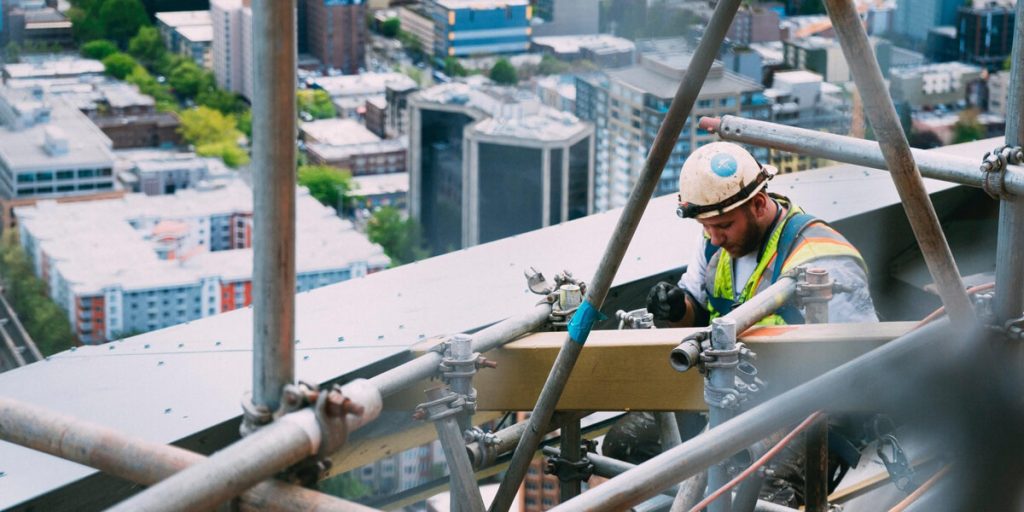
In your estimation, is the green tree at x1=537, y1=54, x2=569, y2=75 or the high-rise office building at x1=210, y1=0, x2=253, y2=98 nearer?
the green tree at x1=537, y1=54, x2=569, y2=75

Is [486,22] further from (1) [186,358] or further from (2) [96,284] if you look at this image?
(1) [186,358]

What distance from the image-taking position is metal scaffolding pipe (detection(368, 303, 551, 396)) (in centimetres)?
173

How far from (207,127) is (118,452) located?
29.5 meters

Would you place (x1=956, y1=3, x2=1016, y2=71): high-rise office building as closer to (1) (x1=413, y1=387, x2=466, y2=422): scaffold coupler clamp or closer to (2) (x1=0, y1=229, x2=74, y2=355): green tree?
(2) (x1=0, y1=229, x2=74, y2=355): green tree

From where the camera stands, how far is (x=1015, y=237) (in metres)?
1.79

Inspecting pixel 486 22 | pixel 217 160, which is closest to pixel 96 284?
pixel 217 160

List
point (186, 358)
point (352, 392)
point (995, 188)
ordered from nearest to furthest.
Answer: point (352, 392) < point (995, 188) < point (186, 358)

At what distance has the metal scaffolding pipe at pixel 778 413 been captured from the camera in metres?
1.41

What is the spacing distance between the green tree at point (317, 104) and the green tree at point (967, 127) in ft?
40.2

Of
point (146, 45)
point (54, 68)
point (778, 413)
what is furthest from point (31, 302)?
point (778, 413)

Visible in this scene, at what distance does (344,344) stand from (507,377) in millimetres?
451

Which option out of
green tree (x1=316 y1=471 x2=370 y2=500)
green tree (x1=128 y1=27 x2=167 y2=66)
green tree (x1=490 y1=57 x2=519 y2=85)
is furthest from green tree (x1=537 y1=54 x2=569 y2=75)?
green tree (x1=316 y1=471 x2=370 y2=500)

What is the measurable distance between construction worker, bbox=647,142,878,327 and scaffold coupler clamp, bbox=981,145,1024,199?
1.79 ft

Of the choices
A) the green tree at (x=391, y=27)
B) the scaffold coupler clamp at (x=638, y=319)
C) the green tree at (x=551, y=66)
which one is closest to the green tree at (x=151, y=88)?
the green tree at (x=391, y=27)
